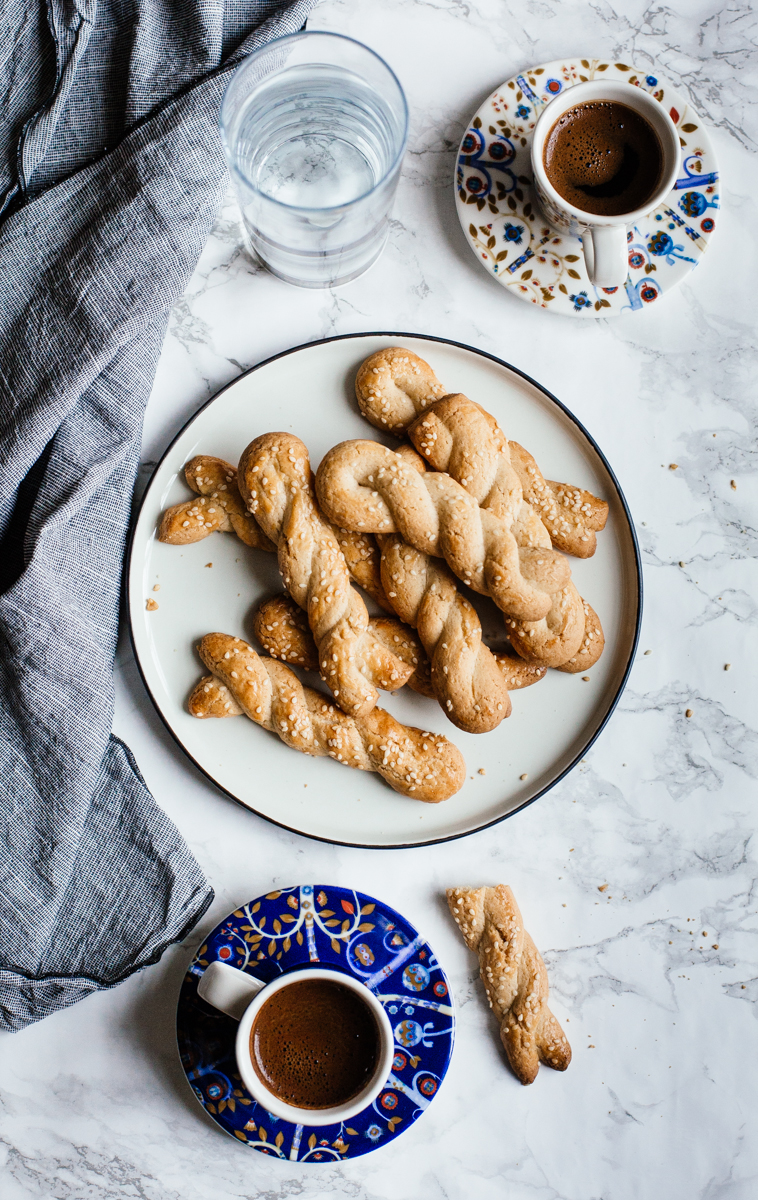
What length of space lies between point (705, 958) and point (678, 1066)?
0.64ft

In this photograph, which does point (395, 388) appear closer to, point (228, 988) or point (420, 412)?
point (420, 412)

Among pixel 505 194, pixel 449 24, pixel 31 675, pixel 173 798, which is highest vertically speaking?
pixel 449 24

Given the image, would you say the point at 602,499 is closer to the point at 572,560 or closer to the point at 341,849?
the point at 572,560

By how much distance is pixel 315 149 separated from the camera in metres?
1.39

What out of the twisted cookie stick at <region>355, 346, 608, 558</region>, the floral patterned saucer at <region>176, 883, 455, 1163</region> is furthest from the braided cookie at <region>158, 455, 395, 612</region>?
the floral patterned saucer at <region>176, 883, 455, 1163</region>

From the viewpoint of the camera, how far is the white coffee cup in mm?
1196

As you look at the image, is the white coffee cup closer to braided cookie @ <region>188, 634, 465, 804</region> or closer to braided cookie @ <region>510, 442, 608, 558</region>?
braided cookie @ <region>188, 634, 465, 804</region>

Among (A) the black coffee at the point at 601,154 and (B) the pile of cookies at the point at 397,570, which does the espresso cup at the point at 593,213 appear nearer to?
(A) the black coffee at the point at 601,154

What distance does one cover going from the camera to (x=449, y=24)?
1421mm

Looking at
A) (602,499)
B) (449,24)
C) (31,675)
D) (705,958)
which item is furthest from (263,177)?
(705,958)

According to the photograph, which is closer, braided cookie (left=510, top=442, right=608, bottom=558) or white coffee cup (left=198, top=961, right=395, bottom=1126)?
white coffee cup (left=198, top=961, right=395, bottom=1126)

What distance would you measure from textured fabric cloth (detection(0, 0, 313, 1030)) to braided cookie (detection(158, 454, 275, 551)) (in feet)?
0.34

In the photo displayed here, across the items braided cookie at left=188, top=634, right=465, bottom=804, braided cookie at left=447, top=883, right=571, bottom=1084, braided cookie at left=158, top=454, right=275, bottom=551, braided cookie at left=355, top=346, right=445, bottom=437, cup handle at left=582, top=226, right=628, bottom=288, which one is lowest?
braided cookie at left=447, top=883, right=571, bottom=1084

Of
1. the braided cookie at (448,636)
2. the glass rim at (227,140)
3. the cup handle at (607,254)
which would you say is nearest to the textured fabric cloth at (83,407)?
the glass rim at (227,140)
